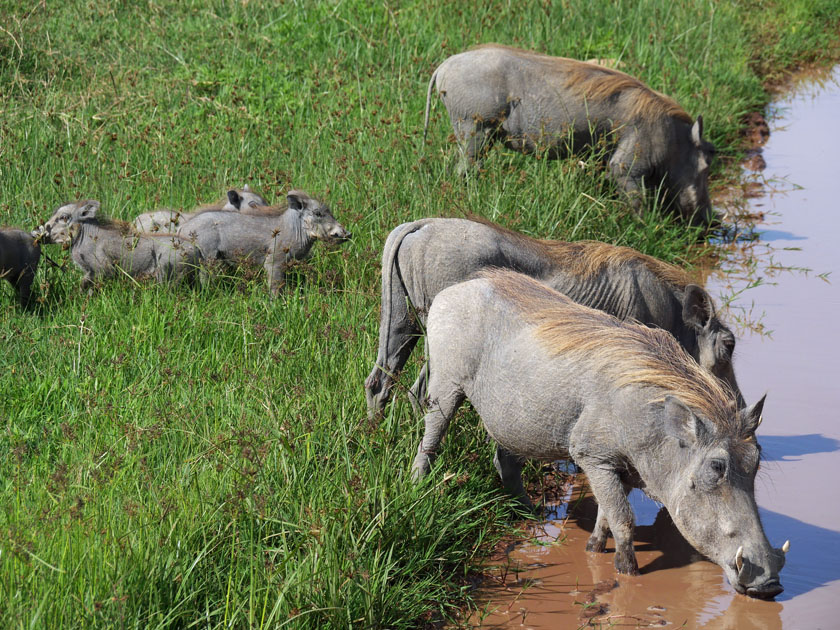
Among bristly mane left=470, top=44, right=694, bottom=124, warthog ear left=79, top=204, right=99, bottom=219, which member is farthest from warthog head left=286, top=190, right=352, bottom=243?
bristly mane left=470, top=44, right=694, bottom=124

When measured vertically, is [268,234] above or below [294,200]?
below

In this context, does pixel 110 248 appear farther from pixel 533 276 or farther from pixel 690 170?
pixel 690 170

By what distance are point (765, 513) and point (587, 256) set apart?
4.48 ft

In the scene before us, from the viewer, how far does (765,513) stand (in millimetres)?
4492

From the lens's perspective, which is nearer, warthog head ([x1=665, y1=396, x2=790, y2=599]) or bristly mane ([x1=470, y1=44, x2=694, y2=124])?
warthog head ([x1=665, y1=396, x2=790, y2=599])

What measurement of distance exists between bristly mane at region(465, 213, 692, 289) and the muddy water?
97cm

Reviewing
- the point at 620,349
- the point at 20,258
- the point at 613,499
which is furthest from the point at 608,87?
the point at 613,499

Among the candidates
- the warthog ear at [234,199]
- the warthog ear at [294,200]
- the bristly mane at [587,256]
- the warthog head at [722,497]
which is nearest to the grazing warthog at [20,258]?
the warthog ear at [234,199]

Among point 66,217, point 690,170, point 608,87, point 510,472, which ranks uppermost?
point 608,87

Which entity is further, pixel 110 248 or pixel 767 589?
pixel 110 248

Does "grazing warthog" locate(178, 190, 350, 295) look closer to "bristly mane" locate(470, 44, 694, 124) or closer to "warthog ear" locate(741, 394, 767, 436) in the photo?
"bristly mane" locate(470, 44, 694, 124)

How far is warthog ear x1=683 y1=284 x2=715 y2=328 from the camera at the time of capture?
4.68 m

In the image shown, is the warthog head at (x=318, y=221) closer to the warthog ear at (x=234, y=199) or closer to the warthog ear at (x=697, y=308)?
the warthog ear at (x=234, y=199)

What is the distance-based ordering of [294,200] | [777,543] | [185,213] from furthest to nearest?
1. [185,213]
2. [294,200]
3. [777,543]
